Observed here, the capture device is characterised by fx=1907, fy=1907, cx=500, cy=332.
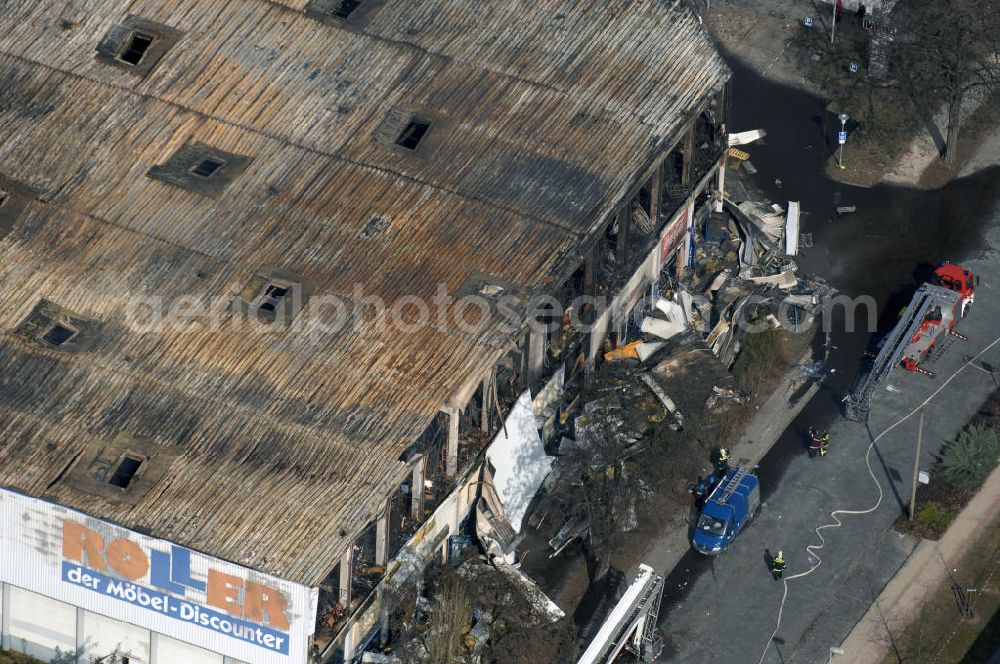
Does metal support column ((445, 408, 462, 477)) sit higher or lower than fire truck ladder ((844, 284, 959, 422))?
higher

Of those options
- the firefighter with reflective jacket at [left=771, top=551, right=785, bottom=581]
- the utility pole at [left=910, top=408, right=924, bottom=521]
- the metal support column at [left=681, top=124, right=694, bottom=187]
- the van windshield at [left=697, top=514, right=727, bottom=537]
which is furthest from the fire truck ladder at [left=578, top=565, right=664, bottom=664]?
the metal support column at [left=681, top=124, right=694, bottom=187]

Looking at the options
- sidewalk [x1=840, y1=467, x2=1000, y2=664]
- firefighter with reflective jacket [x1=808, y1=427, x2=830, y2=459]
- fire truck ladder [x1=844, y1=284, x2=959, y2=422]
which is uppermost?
fire truck ladder [x1=844, y1=284, x2=959, y2=422]

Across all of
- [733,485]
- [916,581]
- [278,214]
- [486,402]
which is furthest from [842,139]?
[278,214]

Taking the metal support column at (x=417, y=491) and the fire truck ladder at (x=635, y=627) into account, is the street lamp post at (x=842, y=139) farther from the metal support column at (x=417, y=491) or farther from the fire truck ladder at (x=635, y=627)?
the metal support column at (x=417, y=491)

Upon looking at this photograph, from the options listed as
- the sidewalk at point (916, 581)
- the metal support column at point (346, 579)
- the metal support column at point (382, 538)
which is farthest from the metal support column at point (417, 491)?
the sidewalk at point (916, 581)

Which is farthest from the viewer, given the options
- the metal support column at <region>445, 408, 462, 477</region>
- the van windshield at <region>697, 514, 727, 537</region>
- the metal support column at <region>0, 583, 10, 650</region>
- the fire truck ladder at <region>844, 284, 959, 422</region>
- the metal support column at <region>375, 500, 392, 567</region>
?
the fire truck ladder at <region>844, 284, 959, 422</region>

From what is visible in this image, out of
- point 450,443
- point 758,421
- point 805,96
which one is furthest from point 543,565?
point 805,96

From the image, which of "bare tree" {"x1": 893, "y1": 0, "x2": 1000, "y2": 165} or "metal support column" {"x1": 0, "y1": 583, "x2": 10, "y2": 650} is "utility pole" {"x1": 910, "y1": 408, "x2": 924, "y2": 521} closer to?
"bare tree" {"x1": 893, "y1": 0, "x2": 1000, "y2": 165}
